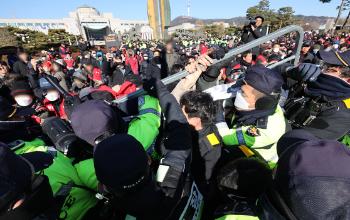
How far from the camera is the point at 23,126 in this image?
210 cm

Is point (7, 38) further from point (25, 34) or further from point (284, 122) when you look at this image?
point (284, 122)

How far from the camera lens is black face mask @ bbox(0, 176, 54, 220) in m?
1.02

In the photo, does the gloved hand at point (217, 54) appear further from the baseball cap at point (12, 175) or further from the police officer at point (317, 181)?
the baseball cap at point (12, 175)

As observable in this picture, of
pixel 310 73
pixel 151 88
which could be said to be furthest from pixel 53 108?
pixel 310 73

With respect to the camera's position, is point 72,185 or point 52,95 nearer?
point 72,185

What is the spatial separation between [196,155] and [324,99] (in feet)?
4.56

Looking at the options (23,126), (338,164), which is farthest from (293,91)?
(23,126)

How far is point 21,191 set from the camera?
104 centimetres

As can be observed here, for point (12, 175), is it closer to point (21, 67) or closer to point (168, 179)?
point (168, 179)

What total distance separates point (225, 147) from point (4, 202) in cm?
177

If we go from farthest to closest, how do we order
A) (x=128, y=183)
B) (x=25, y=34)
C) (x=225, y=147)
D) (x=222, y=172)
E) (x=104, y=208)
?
(x=25, y=34)
(x=225, y=147)
(x=222, y=172)
(x=104, y=208)
(x=128, y=183)

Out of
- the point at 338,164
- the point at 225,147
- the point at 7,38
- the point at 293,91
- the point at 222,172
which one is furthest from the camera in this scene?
the point at 7,38

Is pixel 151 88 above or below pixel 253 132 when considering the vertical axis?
above

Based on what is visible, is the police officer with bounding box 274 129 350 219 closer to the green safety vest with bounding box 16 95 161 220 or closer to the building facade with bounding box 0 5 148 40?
the green safety vest with bounding box 16 95 161 220
